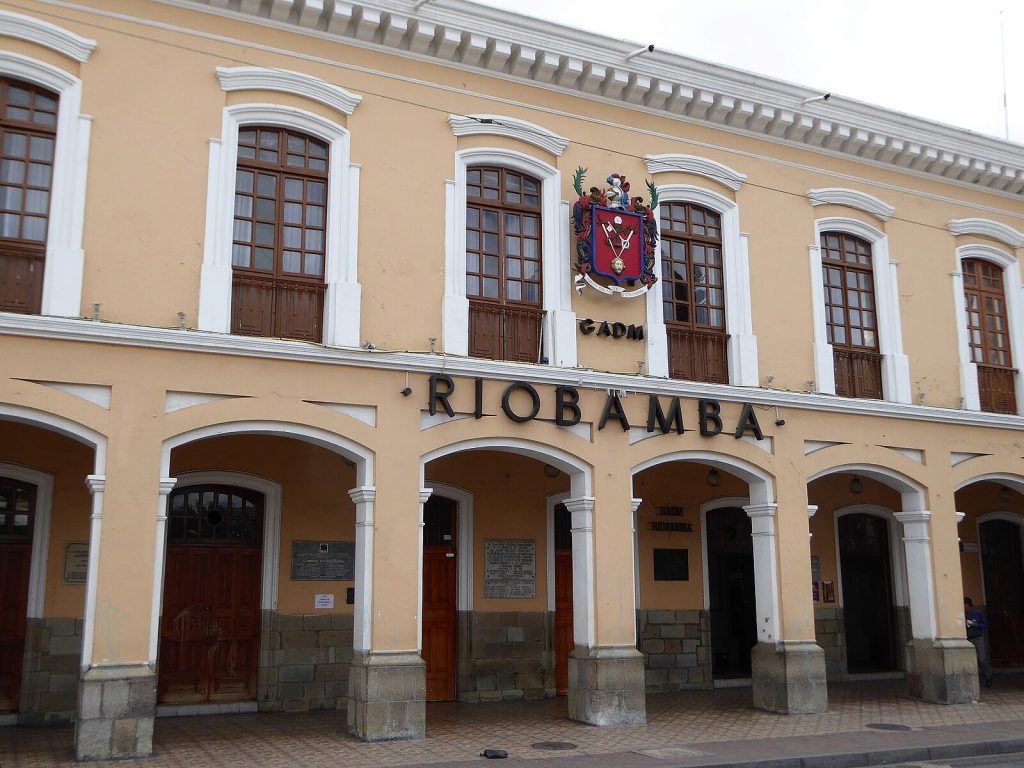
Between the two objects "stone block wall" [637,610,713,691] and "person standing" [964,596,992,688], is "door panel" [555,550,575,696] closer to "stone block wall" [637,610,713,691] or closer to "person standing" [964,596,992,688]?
Result: "stone block wall" [637,610,713,691]

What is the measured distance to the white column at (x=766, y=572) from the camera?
43.8 feet

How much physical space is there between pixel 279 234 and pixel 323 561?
172 inches

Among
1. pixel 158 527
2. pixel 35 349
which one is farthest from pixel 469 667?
pixel 35 349

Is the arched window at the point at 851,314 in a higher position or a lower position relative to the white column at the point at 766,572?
higher

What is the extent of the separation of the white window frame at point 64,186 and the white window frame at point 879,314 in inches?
385

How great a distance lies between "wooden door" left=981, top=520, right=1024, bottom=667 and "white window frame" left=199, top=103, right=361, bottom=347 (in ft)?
42.6

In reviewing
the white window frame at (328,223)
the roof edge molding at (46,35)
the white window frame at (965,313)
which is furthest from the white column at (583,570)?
the roof edge molding at (46,35)

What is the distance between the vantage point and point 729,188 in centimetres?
1436

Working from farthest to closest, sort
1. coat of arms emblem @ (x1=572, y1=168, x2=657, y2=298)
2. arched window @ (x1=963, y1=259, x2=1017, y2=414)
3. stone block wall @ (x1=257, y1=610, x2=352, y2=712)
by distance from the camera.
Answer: arched window @ (x1=963, y1=259, x2=1017, y2=414) < coat of arms emblem @ (x1=572, y1=168, x2=657, y2=298) < stone block wall @ (x1=257, y1=610, x2=352, y2=712)

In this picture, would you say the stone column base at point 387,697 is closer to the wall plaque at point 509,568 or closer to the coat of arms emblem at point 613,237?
the wall plaque at point 509,568

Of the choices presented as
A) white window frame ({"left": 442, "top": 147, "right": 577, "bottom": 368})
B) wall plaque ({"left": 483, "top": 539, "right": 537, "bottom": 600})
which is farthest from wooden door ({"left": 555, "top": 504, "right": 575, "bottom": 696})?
white window frame ({"left": 442, "top": 147, "right": 577, "bottom": 368})

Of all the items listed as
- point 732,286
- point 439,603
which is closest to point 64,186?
point 439,603

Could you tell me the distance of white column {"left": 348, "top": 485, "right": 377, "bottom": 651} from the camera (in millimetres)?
11133

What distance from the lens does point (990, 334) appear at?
16422 millimetres
